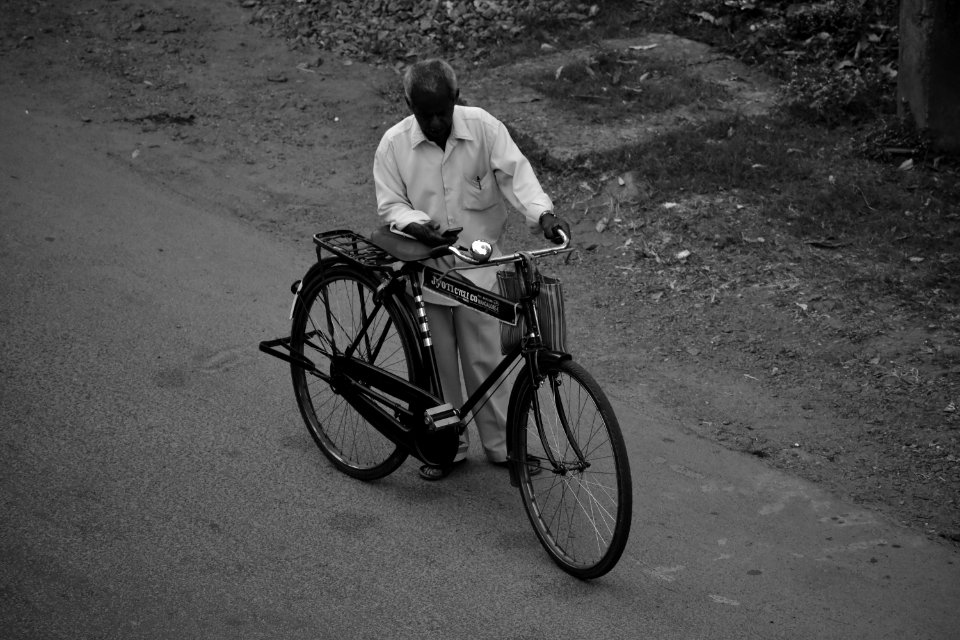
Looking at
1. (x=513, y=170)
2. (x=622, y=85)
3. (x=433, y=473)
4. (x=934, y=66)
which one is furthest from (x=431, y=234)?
(x=622, y=85)

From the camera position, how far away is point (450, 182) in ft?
13.7

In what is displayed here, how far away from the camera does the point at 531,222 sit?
4.02 m

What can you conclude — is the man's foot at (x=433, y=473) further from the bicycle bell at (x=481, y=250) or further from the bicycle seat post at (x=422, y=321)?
the bicycle bell at (x=481, y=250)

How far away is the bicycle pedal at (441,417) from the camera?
4016mm

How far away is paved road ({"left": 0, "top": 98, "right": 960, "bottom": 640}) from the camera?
139 inches

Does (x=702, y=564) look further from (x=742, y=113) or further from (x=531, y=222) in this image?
(x=742, y=113)

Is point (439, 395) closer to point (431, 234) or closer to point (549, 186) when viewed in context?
point (431, 234)

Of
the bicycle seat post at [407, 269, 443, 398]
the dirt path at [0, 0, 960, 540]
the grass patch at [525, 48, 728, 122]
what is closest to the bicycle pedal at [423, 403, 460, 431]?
the bicycle seat post at [407, 269, 443, 398]

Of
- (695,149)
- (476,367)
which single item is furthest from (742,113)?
(476,367)

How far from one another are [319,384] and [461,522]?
1.32 meters

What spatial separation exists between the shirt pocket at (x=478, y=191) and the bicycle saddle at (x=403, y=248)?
0.35m

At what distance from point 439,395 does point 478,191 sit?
92cm

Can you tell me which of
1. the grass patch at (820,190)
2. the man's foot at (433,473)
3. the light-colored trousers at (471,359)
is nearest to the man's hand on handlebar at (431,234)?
the light-colored trousers at (471,359)

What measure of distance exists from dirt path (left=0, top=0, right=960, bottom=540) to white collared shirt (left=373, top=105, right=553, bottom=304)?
1637mm
